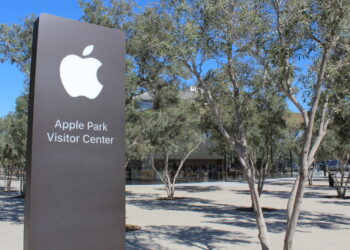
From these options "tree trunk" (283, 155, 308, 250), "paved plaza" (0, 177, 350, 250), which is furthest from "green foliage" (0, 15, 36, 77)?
"tree trunk" (283, 155, 308, 250)

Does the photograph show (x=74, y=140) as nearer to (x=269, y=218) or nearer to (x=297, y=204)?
(x=297, y=204)

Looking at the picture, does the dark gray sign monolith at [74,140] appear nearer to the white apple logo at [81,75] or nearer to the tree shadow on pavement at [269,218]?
the white apple logo at [81,75]

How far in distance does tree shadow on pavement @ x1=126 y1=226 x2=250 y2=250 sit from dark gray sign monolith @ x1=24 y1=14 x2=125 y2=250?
4580 millimetres

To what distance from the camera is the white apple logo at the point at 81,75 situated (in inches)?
171

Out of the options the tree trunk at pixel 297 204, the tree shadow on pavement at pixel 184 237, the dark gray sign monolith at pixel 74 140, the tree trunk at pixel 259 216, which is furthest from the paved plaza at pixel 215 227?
the dark gray sign monolith at pixel 74 140

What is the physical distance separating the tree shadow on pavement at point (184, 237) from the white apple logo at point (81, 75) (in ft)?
17.2

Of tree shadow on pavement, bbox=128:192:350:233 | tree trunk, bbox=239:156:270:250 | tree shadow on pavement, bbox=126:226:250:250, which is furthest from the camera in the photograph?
tree shadow on pavement, bbox=128:192:350:233

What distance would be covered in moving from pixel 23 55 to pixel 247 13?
26.6 ft

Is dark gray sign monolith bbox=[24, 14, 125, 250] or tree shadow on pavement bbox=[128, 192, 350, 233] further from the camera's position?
tree shadow on pavement bbox=[128, 192, 350, 233]

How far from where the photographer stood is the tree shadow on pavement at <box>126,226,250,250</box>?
890 centimetres

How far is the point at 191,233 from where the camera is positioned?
34.4ft

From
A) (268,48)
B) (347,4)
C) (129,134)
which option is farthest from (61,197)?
(129,134)

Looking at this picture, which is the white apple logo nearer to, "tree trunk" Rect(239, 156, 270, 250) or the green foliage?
"tree trunk" Rect(239, 156, 270, 250)

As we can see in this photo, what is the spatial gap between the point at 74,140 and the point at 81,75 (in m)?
0.80
